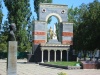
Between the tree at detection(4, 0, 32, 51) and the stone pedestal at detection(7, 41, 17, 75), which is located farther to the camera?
the tree at detection(4, 0, 32, 51)

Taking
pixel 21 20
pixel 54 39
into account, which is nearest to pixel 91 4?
pixel 54 39

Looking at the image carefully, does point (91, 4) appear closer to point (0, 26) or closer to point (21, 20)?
point (21, 20)

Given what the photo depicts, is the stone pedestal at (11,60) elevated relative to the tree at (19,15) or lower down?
lower down

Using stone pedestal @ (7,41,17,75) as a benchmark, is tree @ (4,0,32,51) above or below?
above

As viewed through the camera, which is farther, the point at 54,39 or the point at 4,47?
the point at 4,47

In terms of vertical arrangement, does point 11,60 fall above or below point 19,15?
below

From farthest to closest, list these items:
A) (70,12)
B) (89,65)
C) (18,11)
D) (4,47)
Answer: (70,12) → (4,47) → (18,11) → (89,65)

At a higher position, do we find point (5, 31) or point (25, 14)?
point (25, 14)

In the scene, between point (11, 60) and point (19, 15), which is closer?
point (11, 60)

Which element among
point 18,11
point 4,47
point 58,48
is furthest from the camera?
point 4,47

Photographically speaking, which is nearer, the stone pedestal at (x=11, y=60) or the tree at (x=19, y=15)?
the stone pedestal at (x=11, y=60)

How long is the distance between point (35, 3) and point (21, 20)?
26.3 ft

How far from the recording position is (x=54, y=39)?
45.9 m

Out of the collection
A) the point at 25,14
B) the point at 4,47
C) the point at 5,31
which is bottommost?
the point at 4,47
